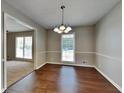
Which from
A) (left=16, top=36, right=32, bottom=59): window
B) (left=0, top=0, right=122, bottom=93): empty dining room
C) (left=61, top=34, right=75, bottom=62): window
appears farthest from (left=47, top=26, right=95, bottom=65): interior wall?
(left=16, top=36, right=32, bottom=59): window

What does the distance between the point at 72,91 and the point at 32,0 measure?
9.43 ft

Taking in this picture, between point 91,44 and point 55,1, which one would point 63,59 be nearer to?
point 91,44

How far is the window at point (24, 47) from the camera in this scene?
7629 mm

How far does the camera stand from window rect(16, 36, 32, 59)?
300 inches

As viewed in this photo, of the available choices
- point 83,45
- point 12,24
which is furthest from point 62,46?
point 12,24

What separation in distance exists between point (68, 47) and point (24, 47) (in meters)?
4.26

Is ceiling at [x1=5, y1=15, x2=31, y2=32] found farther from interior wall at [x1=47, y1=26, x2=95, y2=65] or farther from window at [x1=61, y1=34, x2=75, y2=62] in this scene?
window at [x1=61, y1=34, x2=75, y2=62]

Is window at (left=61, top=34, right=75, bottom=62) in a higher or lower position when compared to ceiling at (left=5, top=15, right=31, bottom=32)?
lower

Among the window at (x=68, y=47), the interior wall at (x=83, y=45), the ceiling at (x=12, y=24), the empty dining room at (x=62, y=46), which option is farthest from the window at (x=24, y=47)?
the window at (x=68, y=47)

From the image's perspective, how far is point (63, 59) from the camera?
238 inches

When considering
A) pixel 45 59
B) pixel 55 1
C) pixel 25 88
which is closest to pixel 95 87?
pixel 25 88

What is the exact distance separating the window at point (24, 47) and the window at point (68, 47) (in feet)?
10.7

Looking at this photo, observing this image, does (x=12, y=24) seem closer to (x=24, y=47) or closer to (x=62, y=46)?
(x=24, y=47)

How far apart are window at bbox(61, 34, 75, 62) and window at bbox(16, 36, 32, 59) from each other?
3.26m
